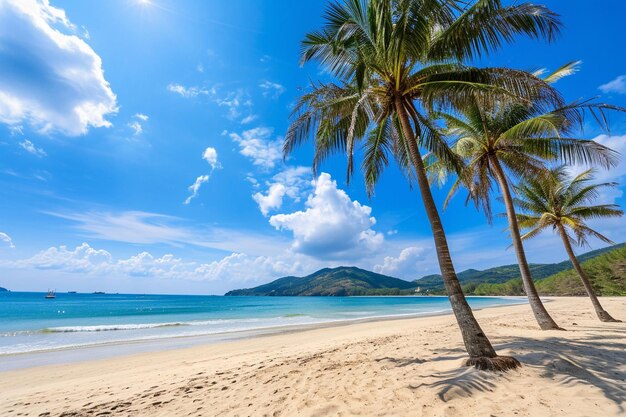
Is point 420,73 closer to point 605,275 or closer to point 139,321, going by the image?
point 139,321

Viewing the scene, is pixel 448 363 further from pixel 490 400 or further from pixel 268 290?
pixel 268 290

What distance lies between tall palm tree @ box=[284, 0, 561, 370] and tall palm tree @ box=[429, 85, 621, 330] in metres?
2.02

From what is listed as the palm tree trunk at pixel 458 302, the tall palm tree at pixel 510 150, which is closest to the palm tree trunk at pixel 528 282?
the tall palm tree at pixel 510 150

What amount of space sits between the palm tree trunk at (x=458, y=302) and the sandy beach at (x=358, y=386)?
0.29 meters

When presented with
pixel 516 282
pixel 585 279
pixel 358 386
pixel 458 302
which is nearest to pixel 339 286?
pixel 516 282

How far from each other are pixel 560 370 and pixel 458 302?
5.53 feet

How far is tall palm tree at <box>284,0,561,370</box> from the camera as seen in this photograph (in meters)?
5.79

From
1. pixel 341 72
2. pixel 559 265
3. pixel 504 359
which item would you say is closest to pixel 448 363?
pixel 504 359

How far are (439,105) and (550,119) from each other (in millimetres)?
2675

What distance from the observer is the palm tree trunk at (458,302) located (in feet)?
15.5

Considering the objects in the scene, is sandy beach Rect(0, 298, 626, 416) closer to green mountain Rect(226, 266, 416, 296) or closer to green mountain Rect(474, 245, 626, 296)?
green mountain Rect(474, 245, 626, 296)

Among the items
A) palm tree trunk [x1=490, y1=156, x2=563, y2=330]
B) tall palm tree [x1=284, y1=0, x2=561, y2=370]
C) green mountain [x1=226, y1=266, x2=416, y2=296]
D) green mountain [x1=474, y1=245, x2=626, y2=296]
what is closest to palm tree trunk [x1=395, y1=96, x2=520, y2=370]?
tall palm tree [x1=284, y1=0, x2=561, y2=370]

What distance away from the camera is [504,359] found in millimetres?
4742

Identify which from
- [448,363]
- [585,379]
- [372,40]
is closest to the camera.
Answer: [585,379]
